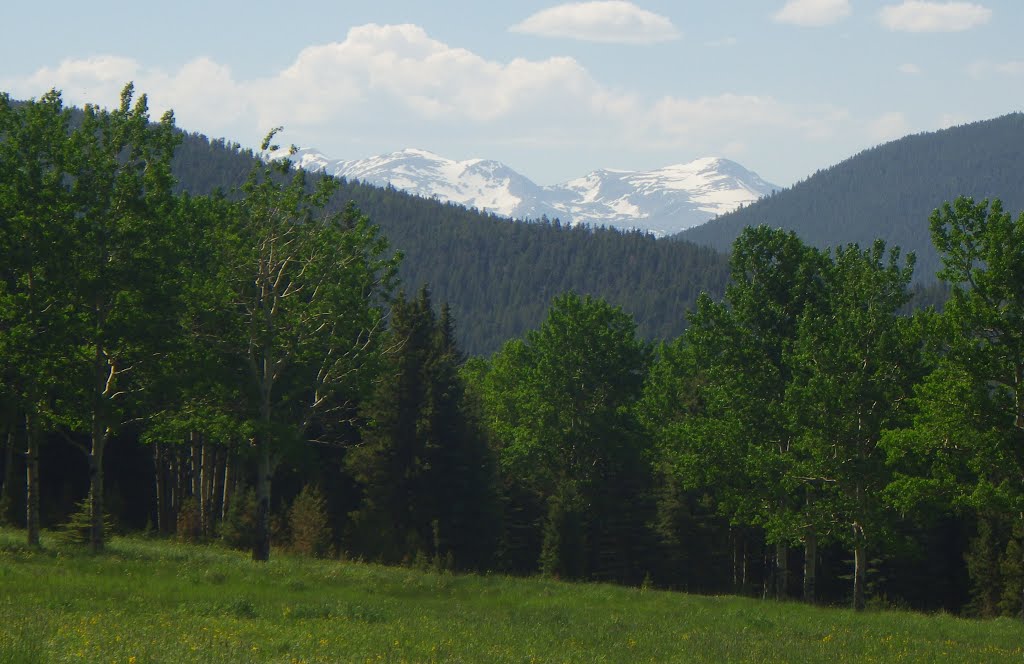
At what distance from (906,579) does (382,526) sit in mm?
31958

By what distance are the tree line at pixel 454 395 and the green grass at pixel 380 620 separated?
4.25 meters

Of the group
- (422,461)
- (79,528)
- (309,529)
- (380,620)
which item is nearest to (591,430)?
(422,461)

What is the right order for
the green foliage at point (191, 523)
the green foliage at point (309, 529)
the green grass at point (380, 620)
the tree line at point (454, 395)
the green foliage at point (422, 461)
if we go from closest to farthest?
the green grass at point (380, 620) → the tree line at point (454, 395) → the green foliage at point (309, 529) → the green foliage at point (191, 523) → the green foliage at point (422, 461)

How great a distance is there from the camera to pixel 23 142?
29.6 m

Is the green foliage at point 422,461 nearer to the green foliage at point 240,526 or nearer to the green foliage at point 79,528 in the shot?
the green foliage at point 240,526

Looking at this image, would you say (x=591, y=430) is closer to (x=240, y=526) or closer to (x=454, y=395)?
(x=454, y=395)

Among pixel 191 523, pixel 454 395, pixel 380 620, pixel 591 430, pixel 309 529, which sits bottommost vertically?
pixel 191 523

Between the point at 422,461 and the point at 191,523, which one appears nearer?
the point at 191,523

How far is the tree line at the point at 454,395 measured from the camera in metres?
30.7

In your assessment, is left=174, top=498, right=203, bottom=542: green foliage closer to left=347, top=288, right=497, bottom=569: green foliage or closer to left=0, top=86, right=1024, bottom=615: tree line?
left=0, top=86, right=1024, bottom=615: tree line

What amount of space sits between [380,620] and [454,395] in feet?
83.4

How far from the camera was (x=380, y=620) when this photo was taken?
22.2m

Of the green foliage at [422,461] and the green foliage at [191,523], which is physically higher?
the green foliage at [422,461]

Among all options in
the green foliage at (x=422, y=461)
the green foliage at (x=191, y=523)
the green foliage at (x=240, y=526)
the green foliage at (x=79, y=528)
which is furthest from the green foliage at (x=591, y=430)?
the green foliage at (x=79, y=528)
